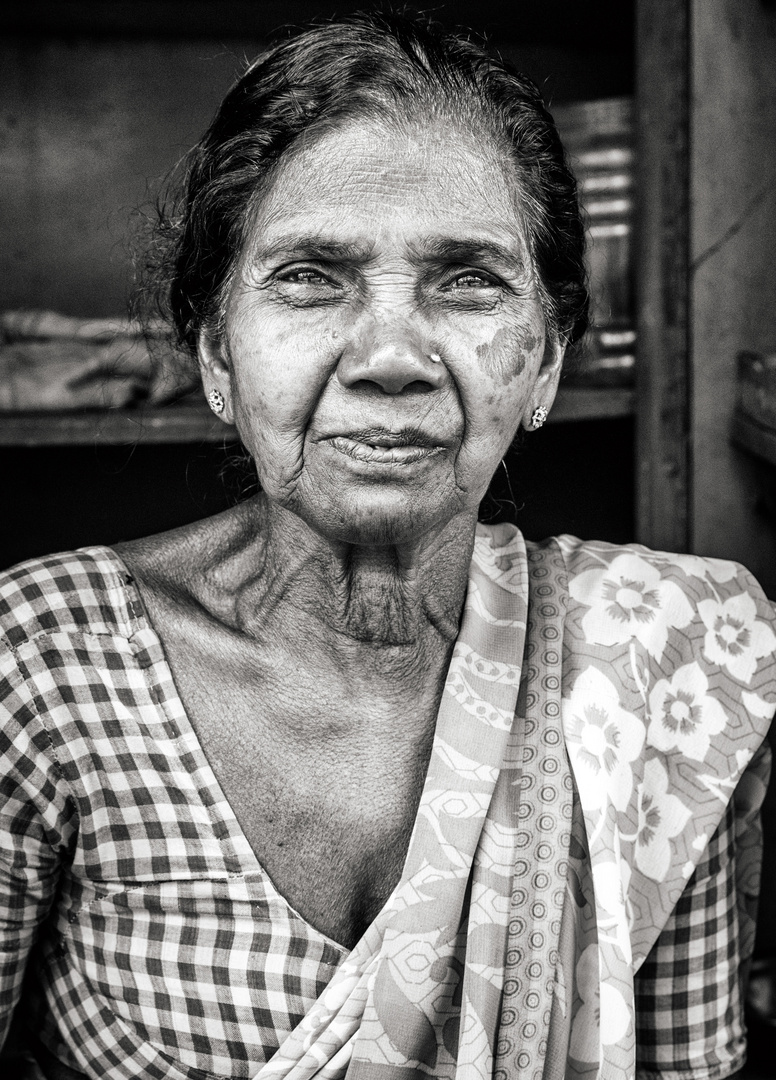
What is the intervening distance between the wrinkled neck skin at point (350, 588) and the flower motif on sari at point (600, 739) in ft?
0.71

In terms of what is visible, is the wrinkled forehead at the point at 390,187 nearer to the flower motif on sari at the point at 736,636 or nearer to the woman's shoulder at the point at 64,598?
the woman's shoulder at the point at 64,598

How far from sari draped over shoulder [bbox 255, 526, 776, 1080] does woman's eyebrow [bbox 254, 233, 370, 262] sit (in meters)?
0.50

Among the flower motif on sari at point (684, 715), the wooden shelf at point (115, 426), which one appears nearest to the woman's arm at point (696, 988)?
the flower motif on sari at point (684, 715)

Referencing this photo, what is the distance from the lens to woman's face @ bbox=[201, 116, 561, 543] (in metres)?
1.21

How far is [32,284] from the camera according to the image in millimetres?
2490

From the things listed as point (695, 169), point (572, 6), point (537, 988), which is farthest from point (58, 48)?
point (537, 988)

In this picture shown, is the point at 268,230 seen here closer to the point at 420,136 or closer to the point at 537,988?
the point at 420,136

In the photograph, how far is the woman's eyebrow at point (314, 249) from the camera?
1220 mm

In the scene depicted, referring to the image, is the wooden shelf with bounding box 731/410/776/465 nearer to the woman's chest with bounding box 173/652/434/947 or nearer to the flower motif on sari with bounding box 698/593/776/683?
the flower motif on sari with bounding box 698/593/776/683

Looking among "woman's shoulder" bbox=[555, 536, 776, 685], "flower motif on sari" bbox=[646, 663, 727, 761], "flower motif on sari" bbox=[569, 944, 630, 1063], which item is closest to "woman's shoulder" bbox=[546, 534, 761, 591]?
"woman's shoulder" bbox=[555, 536, 776, 685]

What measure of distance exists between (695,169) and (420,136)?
86 centimetres

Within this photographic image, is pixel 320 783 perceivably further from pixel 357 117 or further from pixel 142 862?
A: pixel 357 117

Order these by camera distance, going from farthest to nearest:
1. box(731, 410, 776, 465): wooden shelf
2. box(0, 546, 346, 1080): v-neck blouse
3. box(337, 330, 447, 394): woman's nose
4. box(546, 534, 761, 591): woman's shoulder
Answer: box(731, 410, 776, 465): wooden shelf, box(546, 534, 761, 591): woman's shoulder, box(0, 546, 346, 1080): v-neck blouse, box(337, 330, 447, 394): woman's nose

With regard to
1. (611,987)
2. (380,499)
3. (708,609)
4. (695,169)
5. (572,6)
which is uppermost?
(572,6)
